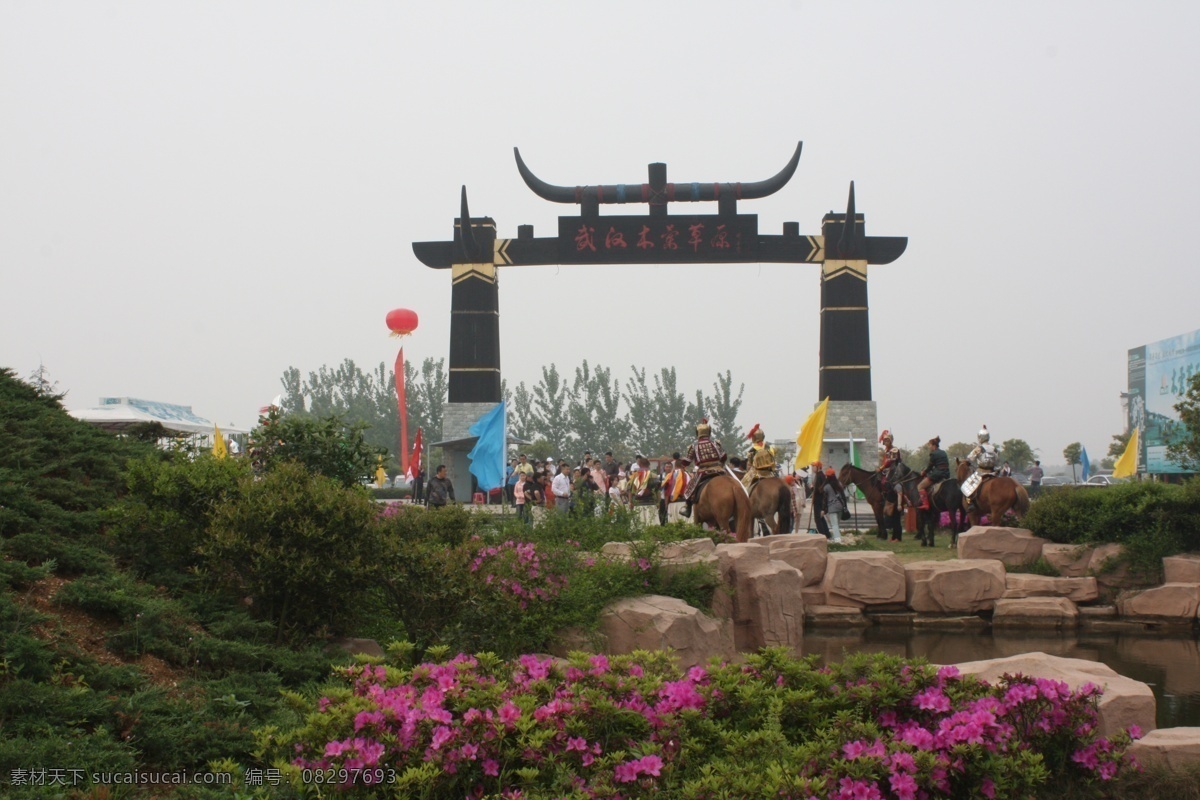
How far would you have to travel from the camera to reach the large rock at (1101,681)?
222 inches

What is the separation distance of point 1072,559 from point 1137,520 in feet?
3.23

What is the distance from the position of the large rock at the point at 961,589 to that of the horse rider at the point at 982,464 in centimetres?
412

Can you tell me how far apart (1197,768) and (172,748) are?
513 centimetres

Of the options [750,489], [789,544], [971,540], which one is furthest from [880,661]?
[750,489]

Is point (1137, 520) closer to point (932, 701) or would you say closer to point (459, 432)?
point (932, 701)

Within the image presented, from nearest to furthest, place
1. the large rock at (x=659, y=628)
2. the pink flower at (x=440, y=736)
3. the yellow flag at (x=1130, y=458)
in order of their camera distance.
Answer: the pink flower at (x=440, y=736), the large rock at (x=659, y=628), the yellow flag at (x=1130, y=458)

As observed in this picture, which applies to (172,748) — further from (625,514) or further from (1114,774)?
(625,514)

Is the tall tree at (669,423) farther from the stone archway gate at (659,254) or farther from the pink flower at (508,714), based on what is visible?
the pink flower at (508,714)

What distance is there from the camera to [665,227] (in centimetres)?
2775

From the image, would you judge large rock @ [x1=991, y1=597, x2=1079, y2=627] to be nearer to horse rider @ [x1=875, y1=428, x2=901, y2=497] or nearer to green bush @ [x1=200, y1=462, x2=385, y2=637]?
horse rider @ [x1=875, y1=428, x2=901, y2=497]

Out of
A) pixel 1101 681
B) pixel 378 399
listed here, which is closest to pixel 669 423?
pixel 378 399

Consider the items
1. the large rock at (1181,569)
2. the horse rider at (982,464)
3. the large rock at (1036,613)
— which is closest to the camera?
the large rock at (1036,613)

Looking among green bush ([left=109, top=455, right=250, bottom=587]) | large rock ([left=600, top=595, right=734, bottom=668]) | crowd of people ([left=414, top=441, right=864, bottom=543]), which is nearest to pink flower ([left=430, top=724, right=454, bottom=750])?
large rock ([left=600, top=595, right=734, bottom=668])

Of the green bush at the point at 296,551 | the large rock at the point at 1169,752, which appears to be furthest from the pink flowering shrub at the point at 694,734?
the green bush at the point at 296,551
